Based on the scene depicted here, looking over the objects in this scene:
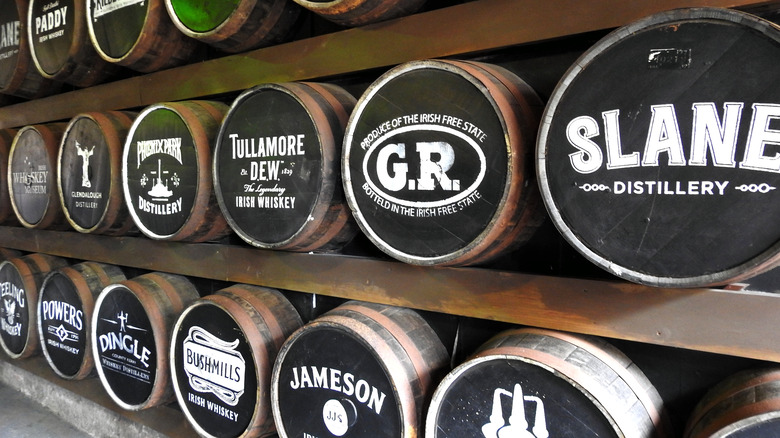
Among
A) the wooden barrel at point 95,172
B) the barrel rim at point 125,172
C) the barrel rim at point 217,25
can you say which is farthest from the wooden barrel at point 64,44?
the barrel rim at point 217,25

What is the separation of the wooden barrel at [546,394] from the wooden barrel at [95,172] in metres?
1.94

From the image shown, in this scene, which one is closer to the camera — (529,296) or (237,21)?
(529,296)

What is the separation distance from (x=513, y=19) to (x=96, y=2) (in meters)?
2.10

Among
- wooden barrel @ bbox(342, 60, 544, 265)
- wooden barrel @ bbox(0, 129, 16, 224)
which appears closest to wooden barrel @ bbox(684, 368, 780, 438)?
wooden barrel @ bbox(342, 60, 544, 265)

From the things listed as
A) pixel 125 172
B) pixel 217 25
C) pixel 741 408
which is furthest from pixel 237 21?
pixel 741 408

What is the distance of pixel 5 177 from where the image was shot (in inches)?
137

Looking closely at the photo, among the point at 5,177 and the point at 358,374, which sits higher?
the point at 5,177

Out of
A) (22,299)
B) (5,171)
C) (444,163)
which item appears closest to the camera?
(444,163)

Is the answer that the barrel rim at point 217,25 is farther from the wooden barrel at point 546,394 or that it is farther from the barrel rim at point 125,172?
the wooden barrel at point 546,394

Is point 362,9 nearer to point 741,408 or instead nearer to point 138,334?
point 741,408

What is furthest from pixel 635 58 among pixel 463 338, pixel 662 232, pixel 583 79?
pixel 463 338

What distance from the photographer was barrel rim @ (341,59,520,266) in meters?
1.38

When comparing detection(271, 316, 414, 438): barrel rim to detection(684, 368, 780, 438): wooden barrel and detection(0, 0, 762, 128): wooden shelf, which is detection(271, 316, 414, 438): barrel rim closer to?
detection(684, 368, 780, 438): wooden barrel

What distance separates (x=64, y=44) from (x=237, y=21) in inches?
57.7
